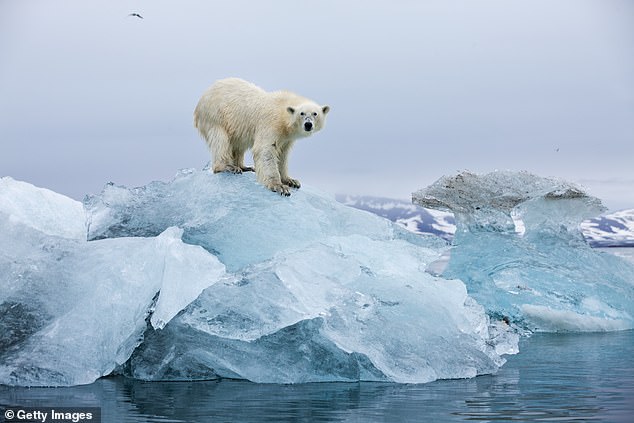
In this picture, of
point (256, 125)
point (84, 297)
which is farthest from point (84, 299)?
point (256, 125)

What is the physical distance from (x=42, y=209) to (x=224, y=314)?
3.26 metres

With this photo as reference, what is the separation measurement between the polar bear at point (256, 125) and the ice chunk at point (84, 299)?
1.66 meters

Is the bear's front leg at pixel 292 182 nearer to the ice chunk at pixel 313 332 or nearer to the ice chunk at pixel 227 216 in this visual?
the ice chunk at pixel 227 216

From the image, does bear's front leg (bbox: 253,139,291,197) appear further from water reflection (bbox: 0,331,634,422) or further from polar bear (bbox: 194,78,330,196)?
water reflection (bbox: 0,331,634,422)

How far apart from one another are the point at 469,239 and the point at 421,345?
710 cm

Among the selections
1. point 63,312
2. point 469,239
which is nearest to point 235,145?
point 63,312

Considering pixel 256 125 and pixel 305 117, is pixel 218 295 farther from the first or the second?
pixel 256 125

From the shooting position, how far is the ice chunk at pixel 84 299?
805cm

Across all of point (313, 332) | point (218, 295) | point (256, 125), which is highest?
point (256, 125)

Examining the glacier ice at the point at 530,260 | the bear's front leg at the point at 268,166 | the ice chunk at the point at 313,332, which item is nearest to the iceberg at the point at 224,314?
the ice chunk at the point at 313,332

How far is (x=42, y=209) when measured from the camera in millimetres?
10164

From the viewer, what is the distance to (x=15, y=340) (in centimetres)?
839

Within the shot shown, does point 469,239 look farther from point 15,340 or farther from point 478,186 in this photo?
point 15,340

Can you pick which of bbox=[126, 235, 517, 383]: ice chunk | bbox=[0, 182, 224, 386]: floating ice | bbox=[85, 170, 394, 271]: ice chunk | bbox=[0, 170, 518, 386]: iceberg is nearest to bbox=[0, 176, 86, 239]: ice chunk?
bbox=[85, 170, 394, 271]: ice chunk
